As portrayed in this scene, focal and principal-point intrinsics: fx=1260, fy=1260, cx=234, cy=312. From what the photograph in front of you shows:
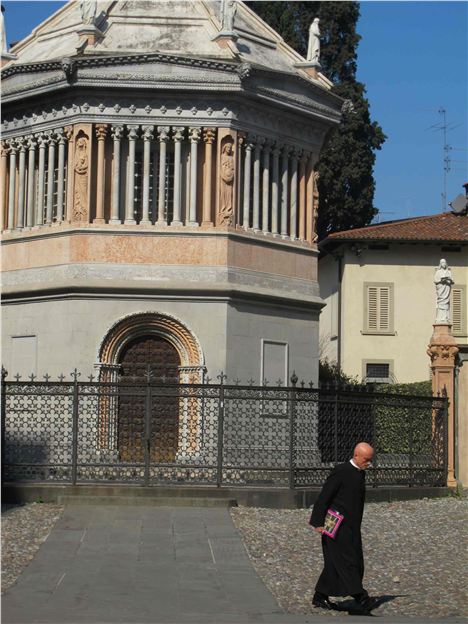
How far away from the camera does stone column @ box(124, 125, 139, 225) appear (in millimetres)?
27344

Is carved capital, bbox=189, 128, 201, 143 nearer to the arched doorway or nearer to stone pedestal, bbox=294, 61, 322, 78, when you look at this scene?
stone pedestal, bbox=294, 61, 322, 78

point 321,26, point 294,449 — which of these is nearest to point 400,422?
point 294,449

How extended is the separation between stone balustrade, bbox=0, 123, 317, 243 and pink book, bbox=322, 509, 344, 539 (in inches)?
608

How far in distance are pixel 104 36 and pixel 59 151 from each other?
2.79 m

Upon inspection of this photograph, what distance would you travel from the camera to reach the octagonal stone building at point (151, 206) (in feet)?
88.5

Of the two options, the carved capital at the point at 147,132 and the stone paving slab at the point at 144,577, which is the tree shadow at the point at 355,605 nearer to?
the stone paving slab at the point at 144,577

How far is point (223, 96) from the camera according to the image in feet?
88.9

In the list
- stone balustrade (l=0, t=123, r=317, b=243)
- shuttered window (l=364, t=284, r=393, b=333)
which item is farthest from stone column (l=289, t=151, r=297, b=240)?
shuttered window (l=364, t=284, r=393, b=333)

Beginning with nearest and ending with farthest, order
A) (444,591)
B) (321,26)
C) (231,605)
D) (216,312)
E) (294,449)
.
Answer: (231,605) → (444,591) → (294,449) → (216,312) → (321,26)

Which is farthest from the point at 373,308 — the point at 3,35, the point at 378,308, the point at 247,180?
the point at 3,35

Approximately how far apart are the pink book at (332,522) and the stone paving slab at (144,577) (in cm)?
82

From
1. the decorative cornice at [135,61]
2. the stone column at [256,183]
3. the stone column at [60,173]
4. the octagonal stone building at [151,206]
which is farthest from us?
the stone column at [256,183]

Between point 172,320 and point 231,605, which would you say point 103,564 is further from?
point 172,320

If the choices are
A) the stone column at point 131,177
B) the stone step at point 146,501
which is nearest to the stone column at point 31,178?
the stone column at point 131,177
